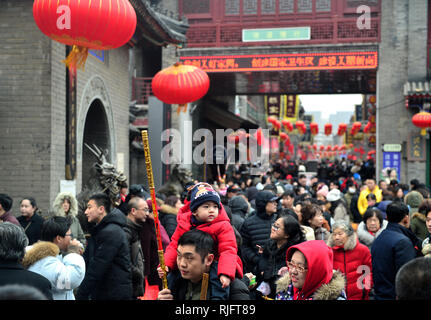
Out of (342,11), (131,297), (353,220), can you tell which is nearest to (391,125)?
(342,11)

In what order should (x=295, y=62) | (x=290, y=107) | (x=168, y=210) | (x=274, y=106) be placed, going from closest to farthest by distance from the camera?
(x=168, y=210) < (x=295, y=62) < (x=274, y=106) < (x=290, y=107)

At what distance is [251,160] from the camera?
2781cm

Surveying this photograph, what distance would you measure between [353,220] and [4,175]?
7209mm

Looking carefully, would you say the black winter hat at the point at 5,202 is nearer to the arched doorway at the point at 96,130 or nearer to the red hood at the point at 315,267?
the red hood at the point at 315,267

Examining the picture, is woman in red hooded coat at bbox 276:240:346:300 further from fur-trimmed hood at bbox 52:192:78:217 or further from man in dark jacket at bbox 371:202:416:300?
fur-trimmed hood at bbox 52:192:78:217

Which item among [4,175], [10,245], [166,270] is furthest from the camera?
[4,175]

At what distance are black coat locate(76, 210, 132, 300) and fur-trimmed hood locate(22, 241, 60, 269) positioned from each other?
0.60 metres

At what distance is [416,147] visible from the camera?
17.5 metres

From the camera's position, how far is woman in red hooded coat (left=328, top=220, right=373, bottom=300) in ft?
14.0

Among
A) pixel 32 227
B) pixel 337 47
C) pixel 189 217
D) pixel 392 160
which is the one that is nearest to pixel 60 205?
pixel 32 227

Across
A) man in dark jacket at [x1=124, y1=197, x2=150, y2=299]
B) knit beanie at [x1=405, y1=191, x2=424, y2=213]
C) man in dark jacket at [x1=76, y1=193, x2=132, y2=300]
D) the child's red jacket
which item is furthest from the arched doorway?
the child's red jacket

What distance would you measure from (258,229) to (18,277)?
3.10 metres

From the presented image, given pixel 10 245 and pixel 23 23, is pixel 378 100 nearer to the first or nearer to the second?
pixel 23 23

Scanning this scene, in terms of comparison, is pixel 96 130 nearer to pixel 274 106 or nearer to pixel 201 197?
pixel 201 197
